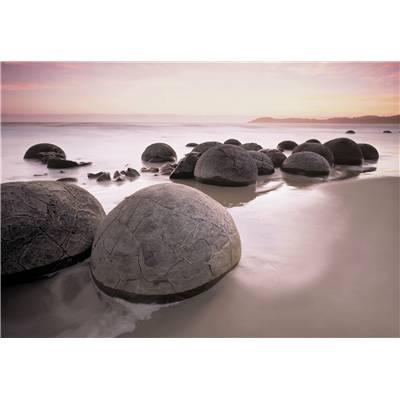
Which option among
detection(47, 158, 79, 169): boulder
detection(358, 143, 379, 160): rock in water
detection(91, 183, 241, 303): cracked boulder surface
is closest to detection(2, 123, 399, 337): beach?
detection(91, 183, 241, 303): cracked boulder surface

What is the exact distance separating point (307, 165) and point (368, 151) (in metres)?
4.68

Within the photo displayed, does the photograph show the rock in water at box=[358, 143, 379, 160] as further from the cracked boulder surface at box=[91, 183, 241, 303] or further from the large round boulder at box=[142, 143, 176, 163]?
the cracked boulder surface at box=[91, 183, 241, 303]

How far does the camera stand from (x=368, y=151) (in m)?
11.4

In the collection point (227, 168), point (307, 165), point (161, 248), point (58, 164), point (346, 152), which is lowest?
point (161, 248)

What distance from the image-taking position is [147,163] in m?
11.2

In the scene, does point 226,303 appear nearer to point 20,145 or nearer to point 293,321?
point 293,321

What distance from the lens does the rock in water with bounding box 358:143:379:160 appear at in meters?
11.3

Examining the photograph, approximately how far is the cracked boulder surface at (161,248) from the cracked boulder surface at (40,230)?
0.43m

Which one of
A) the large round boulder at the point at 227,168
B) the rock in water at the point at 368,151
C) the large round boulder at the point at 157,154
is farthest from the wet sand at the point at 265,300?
the rock in water at the point at 368,151

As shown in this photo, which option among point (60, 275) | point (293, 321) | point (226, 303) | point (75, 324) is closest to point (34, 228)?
point (60, 275)

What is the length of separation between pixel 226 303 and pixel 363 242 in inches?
89.3

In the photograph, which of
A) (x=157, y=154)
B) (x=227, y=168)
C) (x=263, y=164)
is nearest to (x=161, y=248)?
(x=227, y=168)

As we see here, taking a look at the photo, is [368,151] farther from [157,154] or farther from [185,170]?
[157,154]

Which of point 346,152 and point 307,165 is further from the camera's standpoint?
point 346,152
